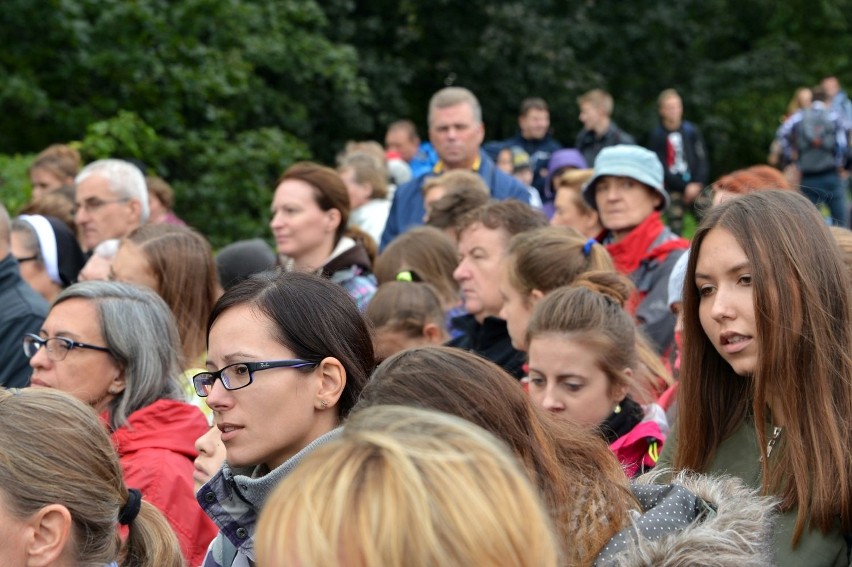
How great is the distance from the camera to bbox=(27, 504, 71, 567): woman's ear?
2.77 meters

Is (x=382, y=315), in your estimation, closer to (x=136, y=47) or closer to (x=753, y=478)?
(x=753, y=478)

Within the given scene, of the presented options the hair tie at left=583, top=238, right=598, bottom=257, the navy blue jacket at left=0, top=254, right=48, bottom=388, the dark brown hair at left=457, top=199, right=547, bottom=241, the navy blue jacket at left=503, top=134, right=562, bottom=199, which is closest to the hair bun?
the hair tie at left=583, top=238, right=598, bottom=257

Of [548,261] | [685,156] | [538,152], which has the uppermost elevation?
[548,261]

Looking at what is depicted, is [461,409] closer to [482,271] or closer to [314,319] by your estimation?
[314,319]

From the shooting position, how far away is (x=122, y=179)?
7230mm

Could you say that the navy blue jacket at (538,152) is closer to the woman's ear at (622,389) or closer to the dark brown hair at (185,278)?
the dark brown hair at (185,278)

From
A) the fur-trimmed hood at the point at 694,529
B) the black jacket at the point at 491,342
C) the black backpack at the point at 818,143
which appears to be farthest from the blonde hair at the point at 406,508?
the black backpack at the point at 818,143

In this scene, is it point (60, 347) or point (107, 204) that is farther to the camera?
point (107, 204)

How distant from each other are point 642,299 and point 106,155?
8058 millimetres

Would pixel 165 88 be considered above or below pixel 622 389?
above

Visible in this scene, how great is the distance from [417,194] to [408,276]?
81.3 inches

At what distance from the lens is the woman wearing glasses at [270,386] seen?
291 centimetres

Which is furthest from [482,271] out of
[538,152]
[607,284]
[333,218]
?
[538,152]

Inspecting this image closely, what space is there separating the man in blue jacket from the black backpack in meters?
9.33
